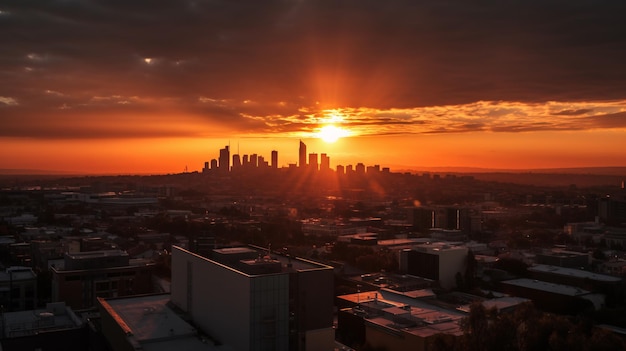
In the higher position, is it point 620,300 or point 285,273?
point 285,273

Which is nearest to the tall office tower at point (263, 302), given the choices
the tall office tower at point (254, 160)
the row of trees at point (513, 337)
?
the row of trees at point (513, 337)

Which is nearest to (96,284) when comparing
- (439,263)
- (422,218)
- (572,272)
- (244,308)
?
(244,308)

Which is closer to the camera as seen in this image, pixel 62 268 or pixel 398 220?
pixel 62 268

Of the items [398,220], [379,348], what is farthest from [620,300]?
[398,220]

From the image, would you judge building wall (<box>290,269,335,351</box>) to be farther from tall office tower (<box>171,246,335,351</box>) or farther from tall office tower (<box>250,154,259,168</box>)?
tall office tower (<box>250,154,259,168</box>)

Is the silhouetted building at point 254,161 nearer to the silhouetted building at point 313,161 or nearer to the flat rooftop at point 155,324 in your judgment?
the silhouetted building at point 313,161

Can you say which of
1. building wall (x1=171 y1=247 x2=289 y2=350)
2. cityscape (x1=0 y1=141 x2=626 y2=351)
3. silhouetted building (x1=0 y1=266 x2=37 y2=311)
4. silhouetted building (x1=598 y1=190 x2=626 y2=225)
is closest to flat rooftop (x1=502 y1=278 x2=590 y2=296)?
cityscape (x1=0 y1=141 x2=626 y2=351)

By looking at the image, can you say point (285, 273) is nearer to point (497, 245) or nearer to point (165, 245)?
point (165, 245)
